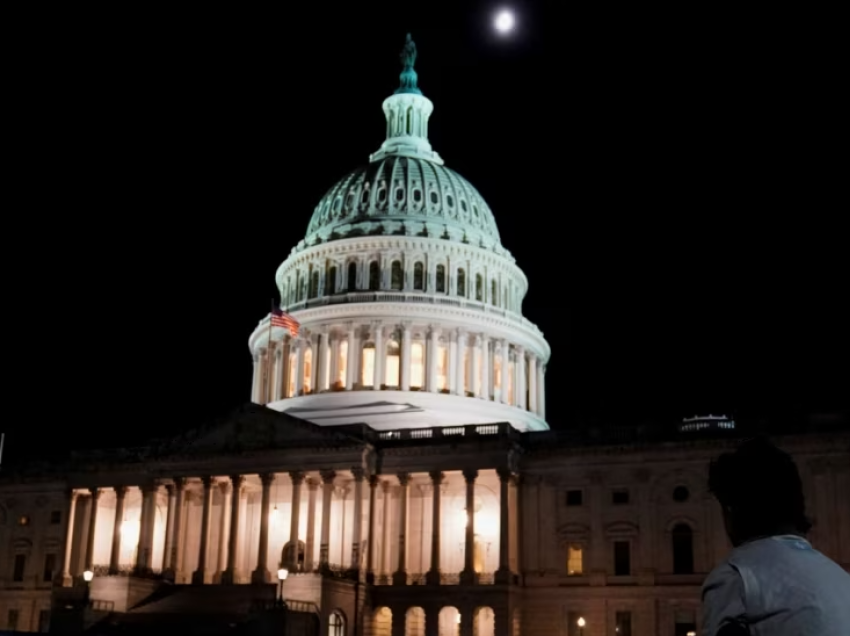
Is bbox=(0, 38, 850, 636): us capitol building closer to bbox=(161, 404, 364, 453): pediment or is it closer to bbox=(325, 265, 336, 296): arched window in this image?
bbox=(161, 404, 364, 453): pediment

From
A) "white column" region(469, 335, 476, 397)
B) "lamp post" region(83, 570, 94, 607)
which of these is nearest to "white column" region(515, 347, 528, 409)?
"white column" region(469, 335, 476, 397)

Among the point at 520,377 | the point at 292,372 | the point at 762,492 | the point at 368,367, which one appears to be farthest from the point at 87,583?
the point at 762,492

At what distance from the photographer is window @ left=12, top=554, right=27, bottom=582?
85.4 metres

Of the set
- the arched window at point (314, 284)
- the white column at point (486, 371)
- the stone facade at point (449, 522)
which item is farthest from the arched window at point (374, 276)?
the stone facade at point (449, 522)

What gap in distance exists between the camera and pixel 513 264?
99438mm

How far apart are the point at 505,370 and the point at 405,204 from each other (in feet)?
59.0

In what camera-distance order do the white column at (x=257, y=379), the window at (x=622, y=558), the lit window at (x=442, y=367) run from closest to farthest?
the window at (x=622, y=558) < the lit window at (x=442, y=367) < the white column at (x=257, y=379)

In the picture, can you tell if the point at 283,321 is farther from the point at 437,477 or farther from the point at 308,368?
the point at 437,477

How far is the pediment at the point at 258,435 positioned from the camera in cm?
7188

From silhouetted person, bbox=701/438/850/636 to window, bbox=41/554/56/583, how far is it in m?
86.6

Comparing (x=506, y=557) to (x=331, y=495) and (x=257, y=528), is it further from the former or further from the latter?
(x=257, y=528)

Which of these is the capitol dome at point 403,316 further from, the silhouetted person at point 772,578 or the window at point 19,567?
the silhouetted person at point 772,578

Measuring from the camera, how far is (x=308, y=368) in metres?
90.3

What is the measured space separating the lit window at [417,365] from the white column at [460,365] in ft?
9.02
